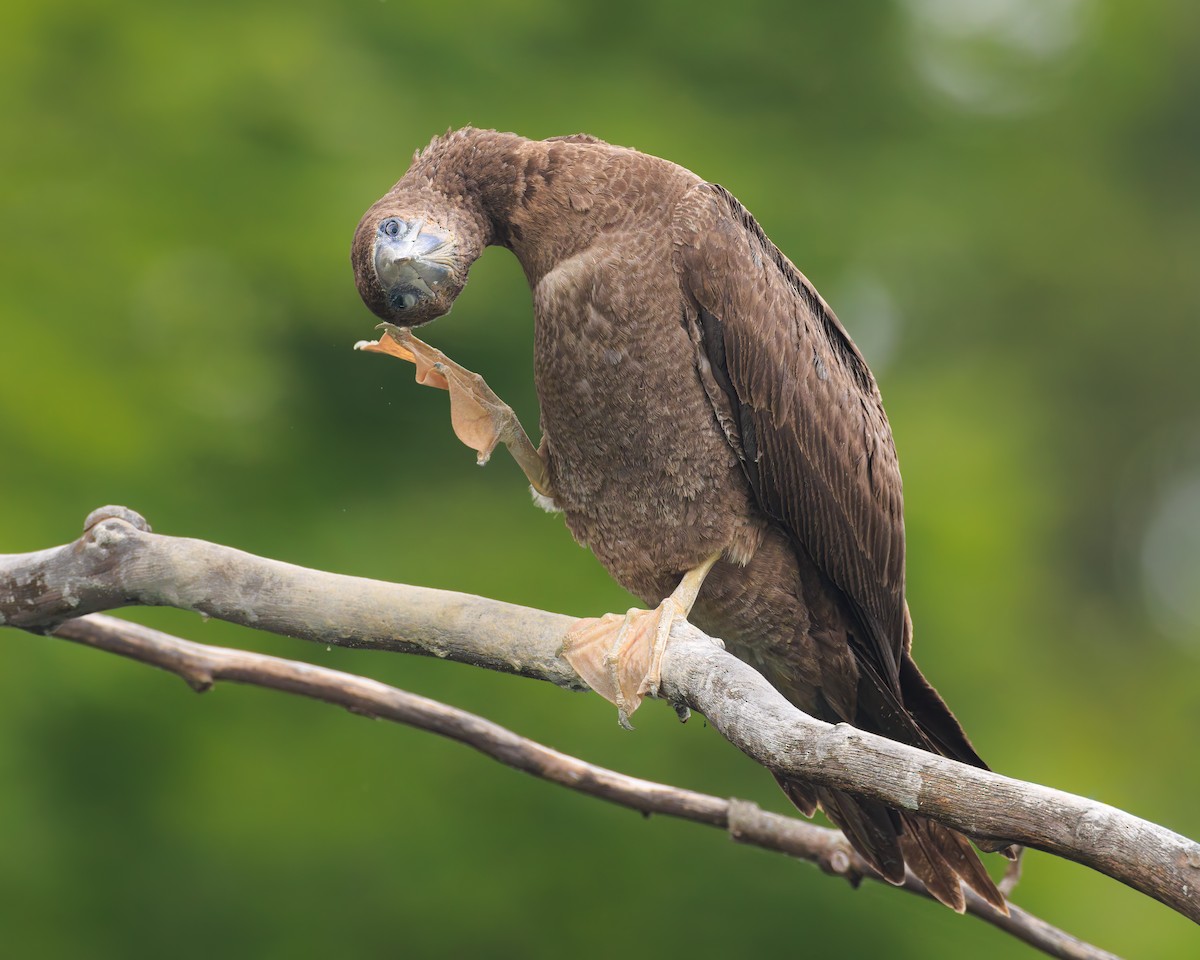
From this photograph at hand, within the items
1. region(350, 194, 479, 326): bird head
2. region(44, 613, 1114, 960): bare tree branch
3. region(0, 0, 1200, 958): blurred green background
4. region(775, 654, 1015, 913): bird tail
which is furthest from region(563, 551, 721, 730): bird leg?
region(0, 0, 1200, 958): blurred green background

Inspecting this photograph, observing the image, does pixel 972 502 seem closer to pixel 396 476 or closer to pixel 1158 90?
pixel 396 476

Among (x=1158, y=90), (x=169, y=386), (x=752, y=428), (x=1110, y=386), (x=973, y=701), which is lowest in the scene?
(x=752, y=428)

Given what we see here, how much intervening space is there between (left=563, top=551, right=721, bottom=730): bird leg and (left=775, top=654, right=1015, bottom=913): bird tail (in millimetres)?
672

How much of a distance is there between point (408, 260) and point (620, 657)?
1077 mm

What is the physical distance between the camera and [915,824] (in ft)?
13.5

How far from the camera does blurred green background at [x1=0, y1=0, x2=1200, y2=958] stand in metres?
8.19

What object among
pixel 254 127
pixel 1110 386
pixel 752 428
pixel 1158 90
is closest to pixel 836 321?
pixel 752 428

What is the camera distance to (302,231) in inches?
344

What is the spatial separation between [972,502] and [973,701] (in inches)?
46.1

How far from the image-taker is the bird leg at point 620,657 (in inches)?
142

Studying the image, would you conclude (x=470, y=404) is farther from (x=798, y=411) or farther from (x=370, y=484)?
(x=370, y=484)

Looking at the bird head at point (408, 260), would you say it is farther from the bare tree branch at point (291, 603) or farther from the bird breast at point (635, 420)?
the bare tree branch at point (291, 603)

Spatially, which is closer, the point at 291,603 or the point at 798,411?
the point at 291,603

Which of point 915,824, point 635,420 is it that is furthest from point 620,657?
point 915,824
